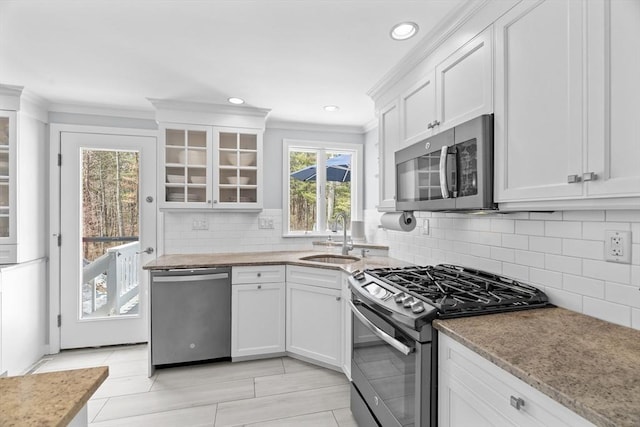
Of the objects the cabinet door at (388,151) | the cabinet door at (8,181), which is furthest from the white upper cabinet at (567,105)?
the cabinet door at (8,181)

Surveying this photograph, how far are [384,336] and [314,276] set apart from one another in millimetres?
1210

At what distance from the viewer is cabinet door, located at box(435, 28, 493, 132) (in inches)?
56.7

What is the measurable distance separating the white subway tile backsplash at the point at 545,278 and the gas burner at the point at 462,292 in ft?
0.15

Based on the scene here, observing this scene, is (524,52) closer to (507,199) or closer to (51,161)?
(507,199)

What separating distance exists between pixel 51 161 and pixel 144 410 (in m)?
2.46

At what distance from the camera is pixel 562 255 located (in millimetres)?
1414

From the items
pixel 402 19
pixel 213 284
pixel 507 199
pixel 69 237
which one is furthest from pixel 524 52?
pixel 69 237

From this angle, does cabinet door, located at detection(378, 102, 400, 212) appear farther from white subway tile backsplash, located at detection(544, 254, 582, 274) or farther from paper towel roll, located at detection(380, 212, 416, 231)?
white subway tile backsplash, located at detection(544, 254, 582, 274)

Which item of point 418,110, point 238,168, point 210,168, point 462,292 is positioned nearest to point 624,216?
point 462,292

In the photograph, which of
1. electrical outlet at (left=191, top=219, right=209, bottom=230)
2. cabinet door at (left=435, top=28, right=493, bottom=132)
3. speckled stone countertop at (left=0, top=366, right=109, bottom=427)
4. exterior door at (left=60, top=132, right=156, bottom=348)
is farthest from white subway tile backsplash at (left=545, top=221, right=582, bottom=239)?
exterior door at (left=60, top=132, right=156, bottom=348)

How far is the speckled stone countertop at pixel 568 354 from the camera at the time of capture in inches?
28.4

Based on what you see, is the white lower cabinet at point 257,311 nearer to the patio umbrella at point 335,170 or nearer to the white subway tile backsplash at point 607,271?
the patio umbrella at point 335,170

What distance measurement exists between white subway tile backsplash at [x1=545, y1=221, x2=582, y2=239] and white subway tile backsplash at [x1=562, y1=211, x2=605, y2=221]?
0.06 feet

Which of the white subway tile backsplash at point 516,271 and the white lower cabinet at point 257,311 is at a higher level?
the white subway tile backsplash at point 516,271
